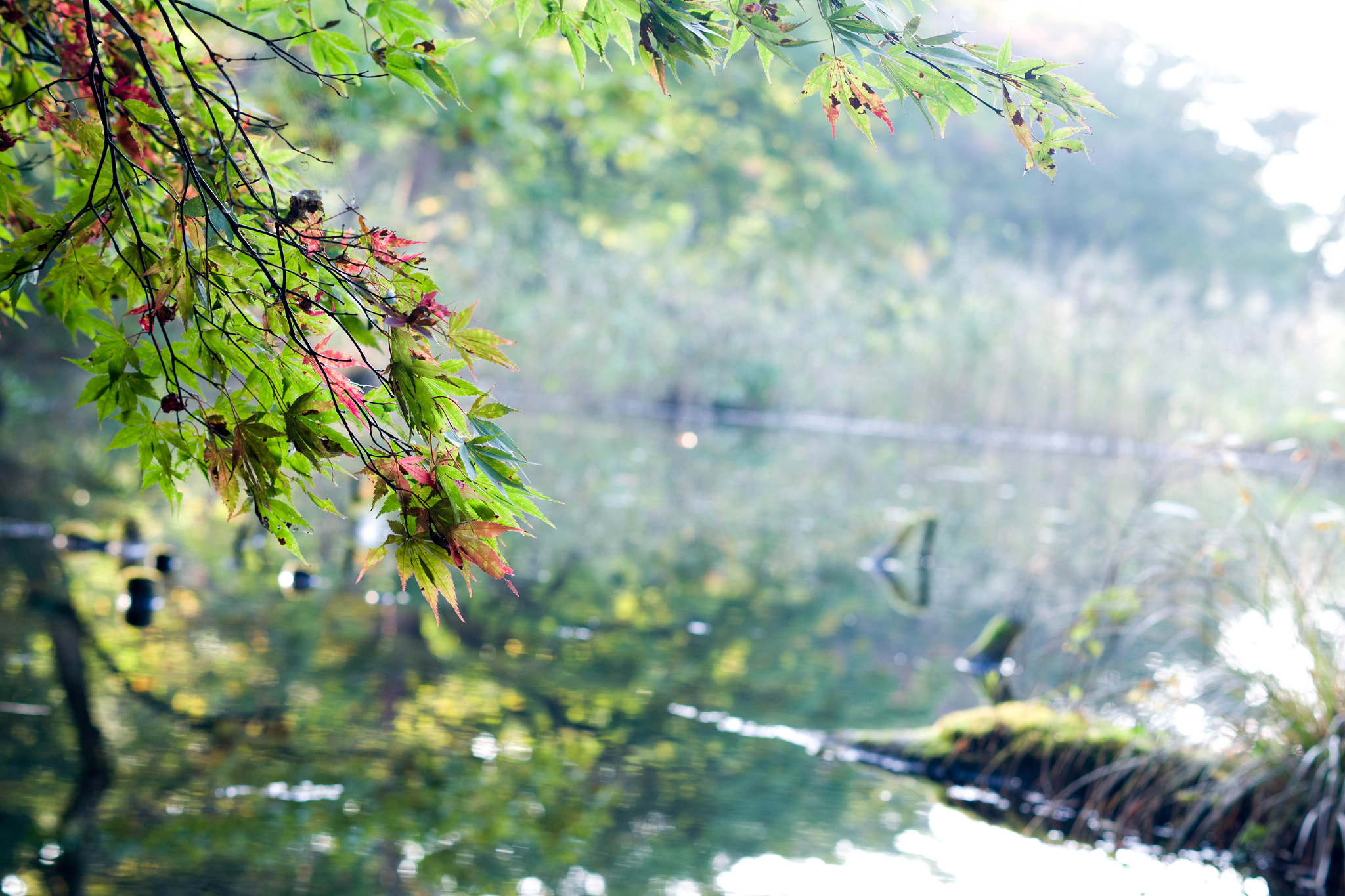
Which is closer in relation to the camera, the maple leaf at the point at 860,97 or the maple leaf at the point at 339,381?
the maple leaf at the point at 339,381

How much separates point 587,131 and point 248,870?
8.95m

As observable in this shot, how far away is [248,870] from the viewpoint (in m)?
3.06

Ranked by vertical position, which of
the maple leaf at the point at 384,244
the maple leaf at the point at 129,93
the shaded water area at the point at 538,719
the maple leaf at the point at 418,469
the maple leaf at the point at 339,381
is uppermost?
the maple leaf at the point at 129,93

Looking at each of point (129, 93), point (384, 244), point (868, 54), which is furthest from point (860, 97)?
point (129, 93)

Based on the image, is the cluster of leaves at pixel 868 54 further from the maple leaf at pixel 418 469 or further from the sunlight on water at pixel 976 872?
the sunlight on water at pixel 976 872

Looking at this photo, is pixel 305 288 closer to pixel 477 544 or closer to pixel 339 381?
pixel 339 381

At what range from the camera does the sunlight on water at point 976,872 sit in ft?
11.4

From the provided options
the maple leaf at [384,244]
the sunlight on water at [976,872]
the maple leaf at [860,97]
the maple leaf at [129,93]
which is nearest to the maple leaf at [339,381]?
the maple leaf at [384,244]

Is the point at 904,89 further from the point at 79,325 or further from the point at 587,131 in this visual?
the point at 587,131

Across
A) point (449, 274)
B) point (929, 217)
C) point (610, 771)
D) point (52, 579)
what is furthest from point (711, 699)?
point (929, 217)

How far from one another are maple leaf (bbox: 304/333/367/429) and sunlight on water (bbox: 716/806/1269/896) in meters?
2.41

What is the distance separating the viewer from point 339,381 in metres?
1.36

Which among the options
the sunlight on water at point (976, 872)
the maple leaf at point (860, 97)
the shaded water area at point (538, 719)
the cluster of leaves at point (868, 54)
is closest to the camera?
the cluster of leaves at point (868, 54)

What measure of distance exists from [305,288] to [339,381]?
0.46 feet
